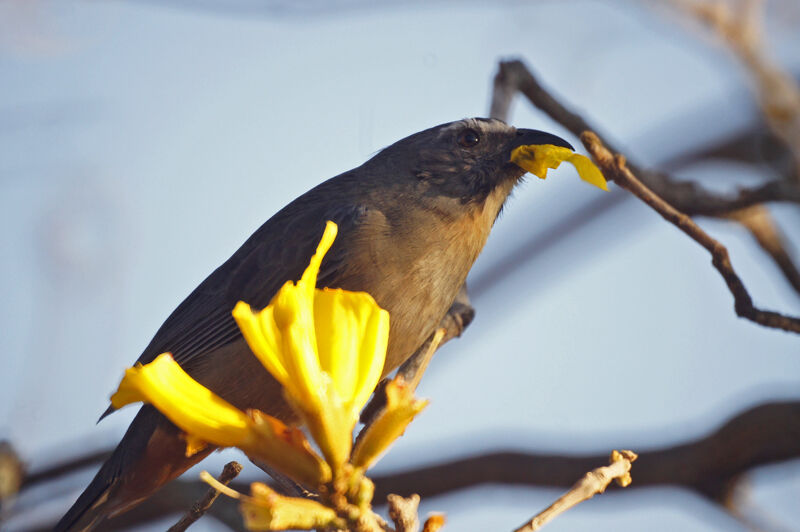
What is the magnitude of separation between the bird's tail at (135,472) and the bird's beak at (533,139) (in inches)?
80.0

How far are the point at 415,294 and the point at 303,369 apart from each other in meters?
1.96

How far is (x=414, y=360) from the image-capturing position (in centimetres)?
395

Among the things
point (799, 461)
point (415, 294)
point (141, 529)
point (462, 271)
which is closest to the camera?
point (415, 294)

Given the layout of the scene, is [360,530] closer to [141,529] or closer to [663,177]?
[663,177]

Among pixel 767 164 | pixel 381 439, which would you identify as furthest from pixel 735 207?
pixel 381 439

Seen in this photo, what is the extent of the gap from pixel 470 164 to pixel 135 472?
6.96ft

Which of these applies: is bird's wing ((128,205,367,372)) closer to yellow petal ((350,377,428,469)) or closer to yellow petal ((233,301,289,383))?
yellow petal ((233,301,289,383))

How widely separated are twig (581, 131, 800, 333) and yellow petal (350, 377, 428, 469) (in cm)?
153

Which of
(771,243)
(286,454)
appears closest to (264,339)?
(286,454)

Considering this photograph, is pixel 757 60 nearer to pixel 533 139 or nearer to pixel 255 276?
pixel 533 139

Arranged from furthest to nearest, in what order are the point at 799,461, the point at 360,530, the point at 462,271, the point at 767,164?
the point at 767,164, the point at 799,461, the point at 462,271, the point at 360,530

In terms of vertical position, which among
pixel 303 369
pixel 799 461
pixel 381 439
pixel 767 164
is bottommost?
pixel 381 439

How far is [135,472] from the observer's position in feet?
13.1

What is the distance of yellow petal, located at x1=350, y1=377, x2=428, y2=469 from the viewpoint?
1.66 metres
